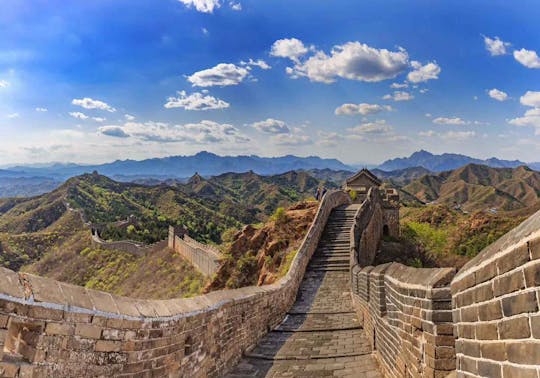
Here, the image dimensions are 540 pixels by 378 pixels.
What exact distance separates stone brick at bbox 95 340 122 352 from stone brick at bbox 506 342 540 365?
3.09 m

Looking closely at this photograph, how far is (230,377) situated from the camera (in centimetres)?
674

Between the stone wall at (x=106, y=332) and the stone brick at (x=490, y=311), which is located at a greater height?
the stone brick at (x=490, y=311)

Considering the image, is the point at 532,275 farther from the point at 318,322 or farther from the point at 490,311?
the point at 318,322

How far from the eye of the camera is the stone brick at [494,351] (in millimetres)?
2109

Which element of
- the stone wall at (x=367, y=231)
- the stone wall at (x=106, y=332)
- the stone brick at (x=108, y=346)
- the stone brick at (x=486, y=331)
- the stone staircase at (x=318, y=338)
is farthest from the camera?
the stone wall at (x=367, y=231)

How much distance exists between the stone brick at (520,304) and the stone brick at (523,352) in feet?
0.46

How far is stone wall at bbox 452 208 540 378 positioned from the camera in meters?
1.83

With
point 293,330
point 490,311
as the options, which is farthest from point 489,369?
point 293,330

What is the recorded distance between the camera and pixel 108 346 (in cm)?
375

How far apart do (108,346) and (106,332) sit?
15 centimetres

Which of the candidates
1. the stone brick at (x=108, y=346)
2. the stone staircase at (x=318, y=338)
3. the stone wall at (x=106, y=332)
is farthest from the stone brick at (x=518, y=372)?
the stone staircase at (x=318, y=338)

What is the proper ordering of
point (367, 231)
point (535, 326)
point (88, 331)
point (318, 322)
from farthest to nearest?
point (367, 231), point (318, 322), point (88, 331), point (535, 326)

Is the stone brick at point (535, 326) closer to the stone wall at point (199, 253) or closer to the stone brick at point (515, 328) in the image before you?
the stone brick at point (515, 328)

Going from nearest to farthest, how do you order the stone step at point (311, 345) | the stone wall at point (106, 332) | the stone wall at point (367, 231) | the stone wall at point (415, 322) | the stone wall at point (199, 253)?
the stone wall at point (106, 332)
the stone wall at point (415, 322)
the stone step at point (311, 345)
the stone wall at point (367, 231)
the stone wall at point (199, 253)
